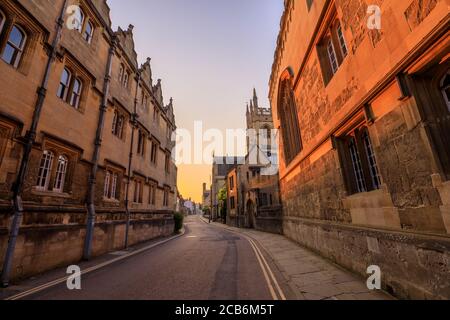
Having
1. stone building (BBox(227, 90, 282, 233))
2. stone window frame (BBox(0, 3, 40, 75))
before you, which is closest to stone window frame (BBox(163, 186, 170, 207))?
stone building (BBox(227, 90, 282, 233))

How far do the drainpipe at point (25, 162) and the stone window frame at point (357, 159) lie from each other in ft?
33.8

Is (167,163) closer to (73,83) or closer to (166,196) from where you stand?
(166,196)

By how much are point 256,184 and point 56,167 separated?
21318 mm

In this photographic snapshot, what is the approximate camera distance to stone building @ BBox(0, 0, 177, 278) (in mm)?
6469

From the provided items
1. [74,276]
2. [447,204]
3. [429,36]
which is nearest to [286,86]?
[429,36]

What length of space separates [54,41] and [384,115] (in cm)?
1154

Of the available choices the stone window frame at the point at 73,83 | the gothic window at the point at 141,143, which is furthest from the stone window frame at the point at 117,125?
the stone window frame at the point at 73,83

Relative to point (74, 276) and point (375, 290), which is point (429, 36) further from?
point (74, 276)

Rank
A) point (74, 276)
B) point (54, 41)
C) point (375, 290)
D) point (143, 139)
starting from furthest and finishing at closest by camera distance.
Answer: point (143, 139) < point (54, 41) < point (74, 276) < point (375, 290)

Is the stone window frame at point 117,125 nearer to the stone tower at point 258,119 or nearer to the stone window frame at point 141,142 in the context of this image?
the stone window frame at point 141,142

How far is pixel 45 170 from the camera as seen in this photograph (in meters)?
7.88

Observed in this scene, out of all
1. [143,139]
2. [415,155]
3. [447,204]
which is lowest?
[447,204]

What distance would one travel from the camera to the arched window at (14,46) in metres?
6.61

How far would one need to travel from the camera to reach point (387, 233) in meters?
4.68
